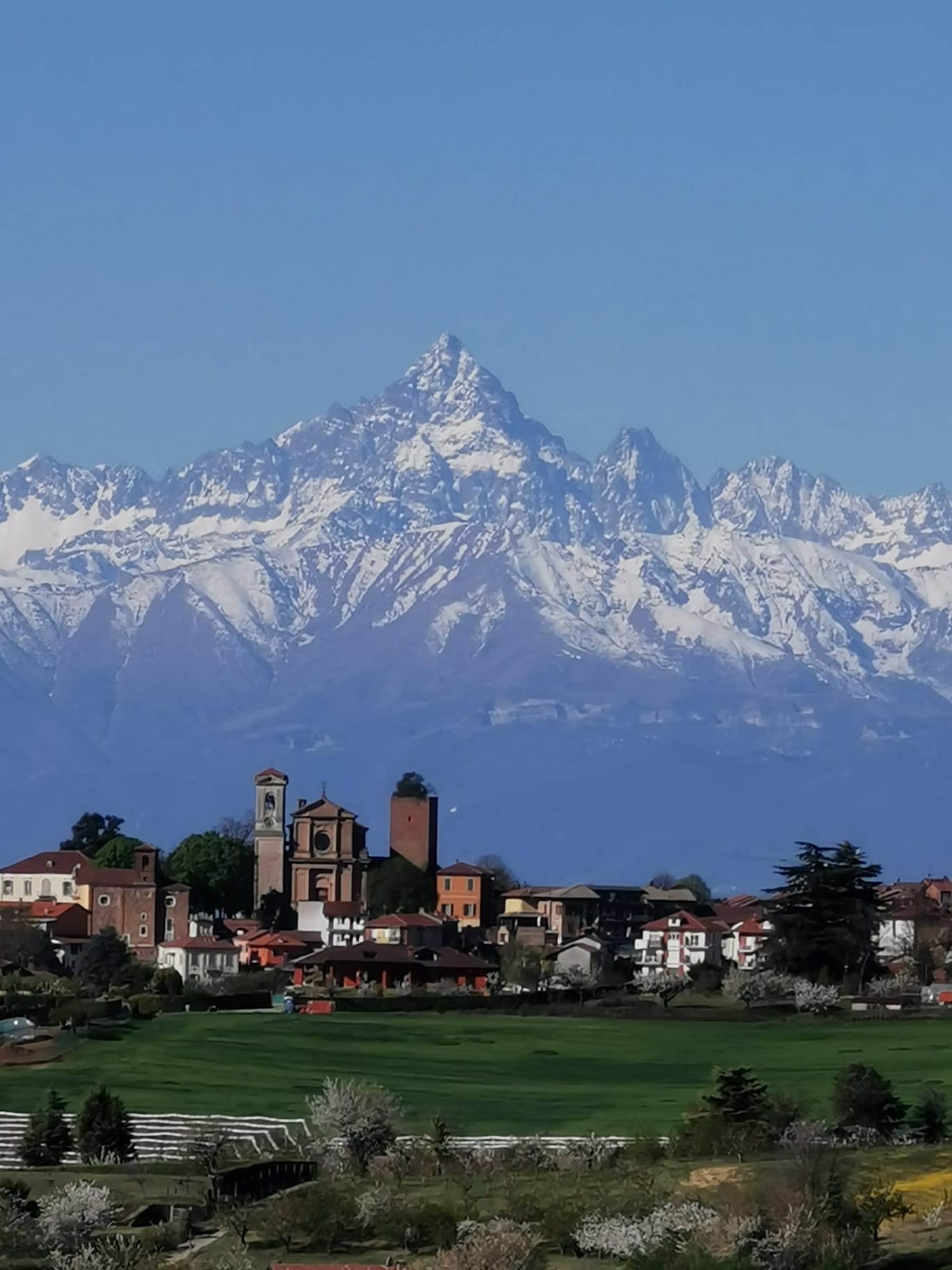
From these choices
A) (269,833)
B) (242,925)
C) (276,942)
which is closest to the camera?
(276,942)

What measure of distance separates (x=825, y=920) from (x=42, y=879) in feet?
177

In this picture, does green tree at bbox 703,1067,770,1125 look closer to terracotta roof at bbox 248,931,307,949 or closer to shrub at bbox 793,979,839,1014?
shrub at bbox 793,979,839,1014

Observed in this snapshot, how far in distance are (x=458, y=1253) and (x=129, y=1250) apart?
5.49m

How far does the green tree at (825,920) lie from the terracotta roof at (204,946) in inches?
1084

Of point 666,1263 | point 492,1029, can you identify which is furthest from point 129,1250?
point 492,1029

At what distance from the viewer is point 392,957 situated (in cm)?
13375

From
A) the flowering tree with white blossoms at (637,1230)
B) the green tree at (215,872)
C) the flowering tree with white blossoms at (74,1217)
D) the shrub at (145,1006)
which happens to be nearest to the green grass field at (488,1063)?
the shrub at (145,1006)

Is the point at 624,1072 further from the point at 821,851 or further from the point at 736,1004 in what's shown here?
the point at 821,851

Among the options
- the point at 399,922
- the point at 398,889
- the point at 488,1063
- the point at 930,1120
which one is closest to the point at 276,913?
the point at 398,889

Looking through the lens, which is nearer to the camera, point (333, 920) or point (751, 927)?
point (751, 927)

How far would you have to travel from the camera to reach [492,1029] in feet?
338

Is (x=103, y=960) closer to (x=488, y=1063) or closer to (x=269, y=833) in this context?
(x=269, y=833)

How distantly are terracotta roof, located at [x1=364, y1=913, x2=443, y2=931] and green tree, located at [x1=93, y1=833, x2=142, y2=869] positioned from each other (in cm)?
1767

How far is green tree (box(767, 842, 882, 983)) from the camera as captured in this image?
125 metres
